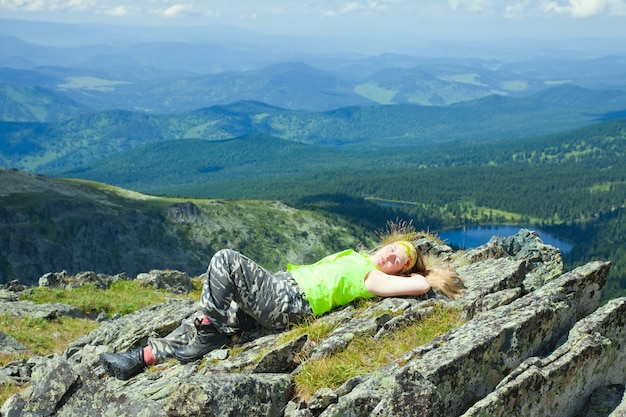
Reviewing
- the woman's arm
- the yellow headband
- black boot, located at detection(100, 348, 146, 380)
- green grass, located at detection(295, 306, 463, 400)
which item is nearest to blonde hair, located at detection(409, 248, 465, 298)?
the yellow headband

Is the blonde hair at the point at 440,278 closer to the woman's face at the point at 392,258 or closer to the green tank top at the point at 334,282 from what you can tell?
the woman's face at the point at 392,258

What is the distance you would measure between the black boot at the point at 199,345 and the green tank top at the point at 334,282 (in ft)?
9.07

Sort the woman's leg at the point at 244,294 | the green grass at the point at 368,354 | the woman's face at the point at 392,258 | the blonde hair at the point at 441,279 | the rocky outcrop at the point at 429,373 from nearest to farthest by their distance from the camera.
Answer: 1. the rocky outcrop at the point at 429,373
2. the green grass at the point at 368,354
3. the woman's leg at the point at 244,294
4. the blonde hair at the point at 441,279
5. the woman's face at the point at 392,258

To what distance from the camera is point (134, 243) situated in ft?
566

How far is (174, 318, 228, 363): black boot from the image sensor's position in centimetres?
1498

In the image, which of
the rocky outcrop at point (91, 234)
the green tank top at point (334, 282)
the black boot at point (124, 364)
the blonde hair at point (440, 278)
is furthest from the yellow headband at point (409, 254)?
the rocky outcrop at point (91, 234)

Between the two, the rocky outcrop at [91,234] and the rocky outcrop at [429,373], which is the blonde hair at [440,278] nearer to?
the rocky outcrop at [429,373]

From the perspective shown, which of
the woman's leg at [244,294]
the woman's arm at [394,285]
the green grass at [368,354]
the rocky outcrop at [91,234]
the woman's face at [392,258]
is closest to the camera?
the green grass at [368,354]

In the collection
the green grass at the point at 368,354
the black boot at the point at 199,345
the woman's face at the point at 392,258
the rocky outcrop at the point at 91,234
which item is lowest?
the rocky outcrop at the point at 91,234

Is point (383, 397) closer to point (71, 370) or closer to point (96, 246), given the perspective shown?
point (71, 370)

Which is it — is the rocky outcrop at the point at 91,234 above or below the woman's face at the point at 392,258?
below

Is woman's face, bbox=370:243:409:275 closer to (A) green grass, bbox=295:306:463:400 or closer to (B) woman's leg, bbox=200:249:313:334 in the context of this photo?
(A) green grass, bbox=295:306:463:400

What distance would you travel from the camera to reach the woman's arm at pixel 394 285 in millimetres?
15539

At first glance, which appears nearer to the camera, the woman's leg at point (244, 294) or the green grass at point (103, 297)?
the woman's leg at point (244, 294)
